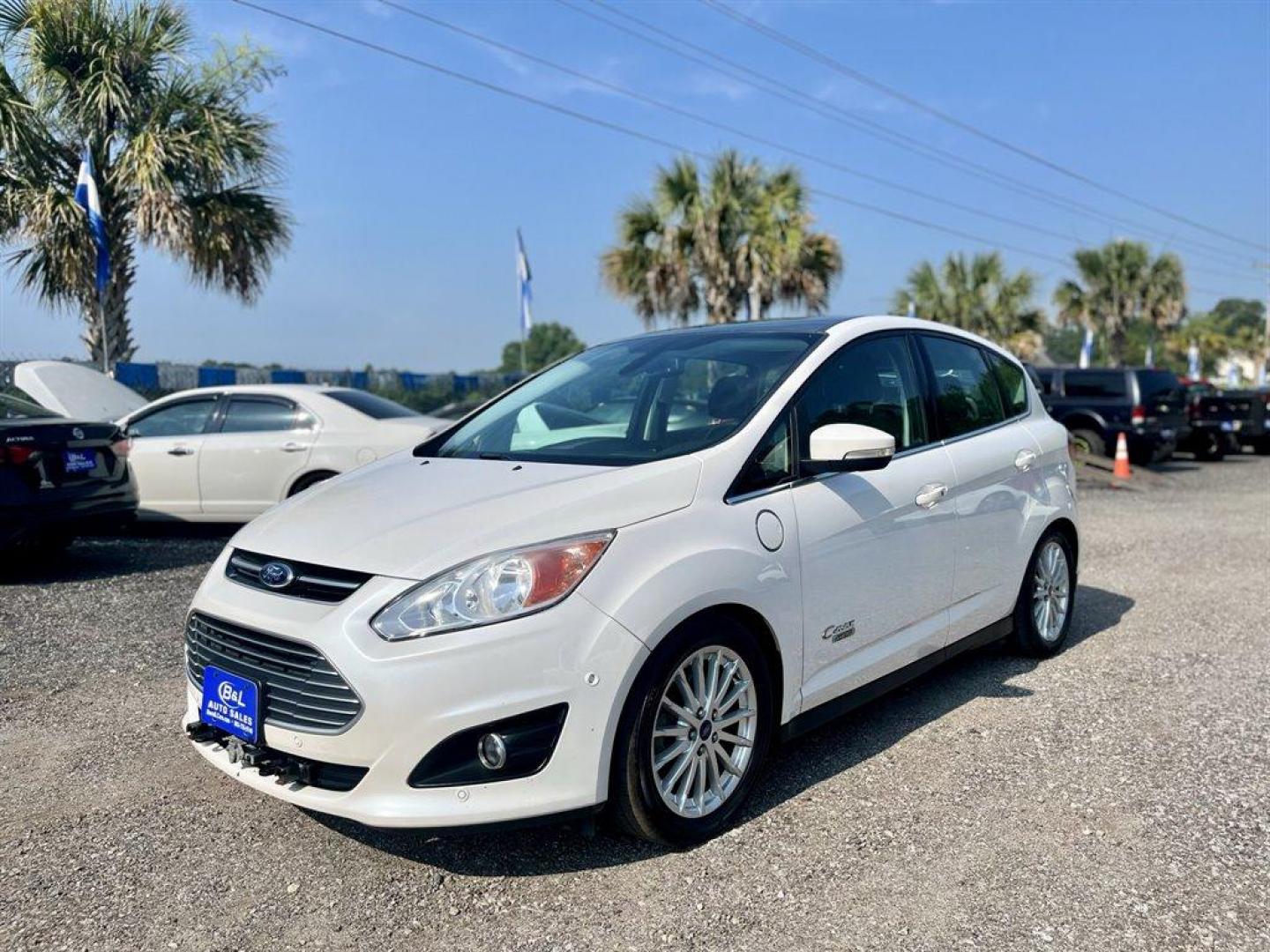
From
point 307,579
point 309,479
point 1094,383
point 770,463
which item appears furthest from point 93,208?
point 1094,383

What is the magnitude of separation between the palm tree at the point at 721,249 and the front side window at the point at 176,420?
1374cm

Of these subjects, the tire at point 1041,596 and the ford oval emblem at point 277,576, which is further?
the tire at point 1041,596

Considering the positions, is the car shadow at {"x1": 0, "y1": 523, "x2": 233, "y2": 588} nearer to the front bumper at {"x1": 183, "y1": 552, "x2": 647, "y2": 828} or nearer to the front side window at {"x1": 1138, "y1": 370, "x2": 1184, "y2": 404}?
the front bumper at {"x1": 183, "y1": 552, "x2": 647, "y2": 828}

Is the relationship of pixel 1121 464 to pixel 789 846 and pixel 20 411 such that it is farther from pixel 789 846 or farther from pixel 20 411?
pixel 20 411

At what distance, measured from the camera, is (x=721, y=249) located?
70.9ft

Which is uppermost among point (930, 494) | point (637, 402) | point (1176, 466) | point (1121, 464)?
point (637, 402)

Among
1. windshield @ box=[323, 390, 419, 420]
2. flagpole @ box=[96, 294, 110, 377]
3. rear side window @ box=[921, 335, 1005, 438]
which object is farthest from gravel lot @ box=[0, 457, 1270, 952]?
flagpole @ box=[96, 294, 110, 377]

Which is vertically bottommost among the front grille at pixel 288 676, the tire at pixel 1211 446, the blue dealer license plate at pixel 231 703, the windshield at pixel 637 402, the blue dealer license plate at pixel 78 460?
the tire at pixel 1211 446

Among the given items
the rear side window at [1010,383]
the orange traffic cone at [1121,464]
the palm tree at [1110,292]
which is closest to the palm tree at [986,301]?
the palm tree at [1110,292]

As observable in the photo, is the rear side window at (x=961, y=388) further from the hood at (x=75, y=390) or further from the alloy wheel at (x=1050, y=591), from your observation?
the hood at (x=75, y=390)

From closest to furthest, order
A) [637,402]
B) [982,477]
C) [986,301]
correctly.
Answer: [637,402] < [982,477] < [986,301]

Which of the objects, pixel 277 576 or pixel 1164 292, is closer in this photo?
pixel 277 576

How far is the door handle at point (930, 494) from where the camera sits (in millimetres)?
4039

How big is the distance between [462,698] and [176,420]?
7200 millimetres
